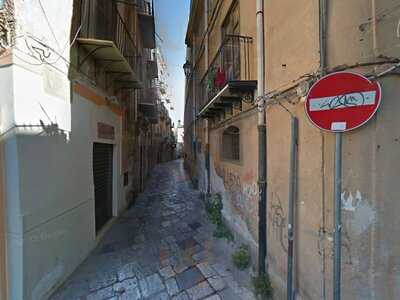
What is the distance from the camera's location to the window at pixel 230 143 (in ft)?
20.3

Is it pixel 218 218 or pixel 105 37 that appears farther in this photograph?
pixel 218 218

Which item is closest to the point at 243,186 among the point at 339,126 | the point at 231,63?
the point at 231,63

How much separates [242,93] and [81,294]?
13.7 ft

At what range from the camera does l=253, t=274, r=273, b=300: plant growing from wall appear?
3701 millimetres

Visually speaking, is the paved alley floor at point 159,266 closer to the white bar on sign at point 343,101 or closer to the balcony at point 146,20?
the white bar on sign at point 343,101

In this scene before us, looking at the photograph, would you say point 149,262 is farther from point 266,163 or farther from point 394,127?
point 394,127

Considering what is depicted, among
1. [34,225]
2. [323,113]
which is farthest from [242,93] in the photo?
[34,225]

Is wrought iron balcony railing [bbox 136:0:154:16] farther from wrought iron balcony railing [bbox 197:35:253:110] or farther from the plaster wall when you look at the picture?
the plaster wall

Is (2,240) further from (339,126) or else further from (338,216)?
(339,126)

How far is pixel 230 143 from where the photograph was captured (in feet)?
22.0

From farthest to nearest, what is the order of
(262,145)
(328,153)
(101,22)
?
(101,22) → (262,145) → (328,153)

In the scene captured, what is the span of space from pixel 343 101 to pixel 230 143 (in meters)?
4.36

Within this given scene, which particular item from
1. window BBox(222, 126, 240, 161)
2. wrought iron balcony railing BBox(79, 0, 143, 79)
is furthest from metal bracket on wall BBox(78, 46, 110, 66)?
window BBox(222, 126, 240, 161)

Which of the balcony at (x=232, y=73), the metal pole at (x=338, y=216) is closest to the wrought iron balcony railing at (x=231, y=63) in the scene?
the balcony at (x=232, y=73)
